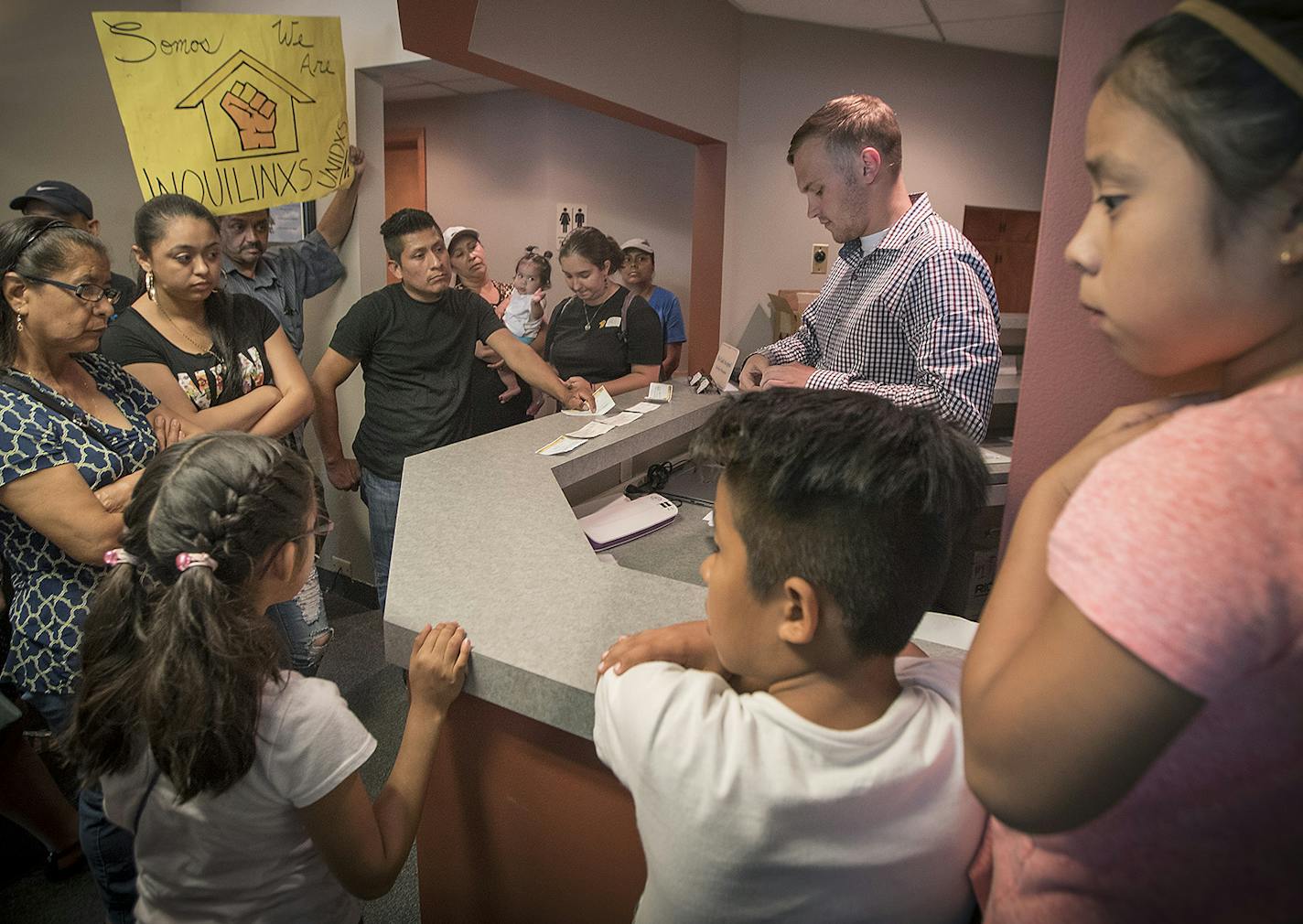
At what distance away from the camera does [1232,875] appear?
0.49m

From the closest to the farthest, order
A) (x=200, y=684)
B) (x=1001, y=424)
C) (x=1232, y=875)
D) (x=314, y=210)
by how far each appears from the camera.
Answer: (x=1232, y=875) < (x=200, y=684) < (x=1001, y=424) < (x=314, y=210)

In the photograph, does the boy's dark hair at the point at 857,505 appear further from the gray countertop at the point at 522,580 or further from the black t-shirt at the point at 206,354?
the black t-shirt at the point at 206,354

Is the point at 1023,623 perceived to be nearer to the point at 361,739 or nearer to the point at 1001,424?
the point at 361,739

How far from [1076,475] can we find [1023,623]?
0.12 metres

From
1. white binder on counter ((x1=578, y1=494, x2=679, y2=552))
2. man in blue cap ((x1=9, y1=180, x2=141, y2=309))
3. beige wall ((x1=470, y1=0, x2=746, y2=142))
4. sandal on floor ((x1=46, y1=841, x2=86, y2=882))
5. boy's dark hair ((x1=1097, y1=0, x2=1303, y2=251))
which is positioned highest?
beige wall ((x1=470, y1=0, x2=746, y2=142))

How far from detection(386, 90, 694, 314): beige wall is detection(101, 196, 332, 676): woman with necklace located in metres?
4.27

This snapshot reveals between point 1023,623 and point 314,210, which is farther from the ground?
point 314,210

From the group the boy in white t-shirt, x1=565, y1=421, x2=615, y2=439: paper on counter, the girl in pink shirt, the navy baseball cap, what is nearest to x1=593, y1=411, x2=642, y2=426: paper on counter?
x1=565, y1=421, x2=615, y2=439: paper on counter

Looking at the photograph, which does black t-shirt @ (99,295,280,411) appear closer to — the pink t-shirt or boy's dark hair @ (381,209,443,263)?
boy's dark hair @ (381,209,443,263)

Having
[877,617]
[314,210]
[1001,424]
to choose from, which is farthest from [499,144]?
[877,617]

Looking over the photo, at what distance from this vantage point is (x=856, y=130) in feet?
5.84

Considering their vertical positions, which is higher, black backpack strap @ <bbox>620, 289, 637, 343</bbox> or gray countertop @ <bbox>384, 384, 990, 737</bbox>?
black backpack strap @ <bbox>620, 289, 637, 343</bbox>

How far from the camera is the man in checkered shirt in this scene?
161cm

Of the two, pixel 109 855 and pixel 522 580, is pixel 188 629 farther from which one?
pixel 109 855
